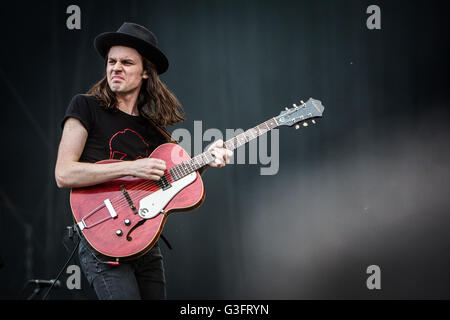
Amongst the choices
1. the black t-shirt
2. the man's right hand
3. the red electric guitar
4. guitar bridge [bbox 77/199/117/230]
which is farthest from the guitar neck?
guitar bridge [bbox 77/199/117/230]

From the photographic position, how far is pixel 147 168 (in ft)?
6.85

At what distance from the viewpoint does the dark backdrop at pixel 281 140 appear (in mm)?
3645

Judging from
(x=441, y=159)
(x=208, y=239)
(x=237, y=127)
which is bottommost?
(x=208, y=239)

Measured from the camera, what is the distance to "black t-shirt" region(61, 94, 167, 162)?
81.5 inches

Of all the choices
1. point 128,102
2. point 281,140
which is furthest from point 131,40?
point 281,140

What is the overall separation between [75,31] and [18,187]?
5.38 feet

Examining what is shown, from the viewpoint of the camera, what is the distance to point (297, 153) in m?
3.78

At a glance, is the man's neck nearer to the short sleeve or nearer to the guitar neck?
the short sleeve

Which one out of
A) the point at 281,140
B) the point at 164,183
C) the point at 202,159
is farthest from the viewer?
the point at 281,140

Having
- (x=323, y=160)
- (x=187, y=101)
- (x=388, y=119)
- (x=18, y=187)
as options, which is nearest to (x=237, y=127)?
(x=187, y=101)

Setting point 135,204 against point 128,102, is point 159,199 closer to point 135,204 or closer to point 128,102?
point 135,204

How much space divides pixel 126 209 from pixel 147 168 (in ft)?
0.79

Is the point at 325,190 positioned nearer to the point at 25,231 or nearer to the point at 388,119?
the point at 388,119

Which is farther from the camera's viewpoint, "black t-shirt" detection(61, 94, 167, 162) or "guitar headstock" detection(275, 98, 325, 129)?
"guitar headstock" detection(275, 98, 325, 129)
